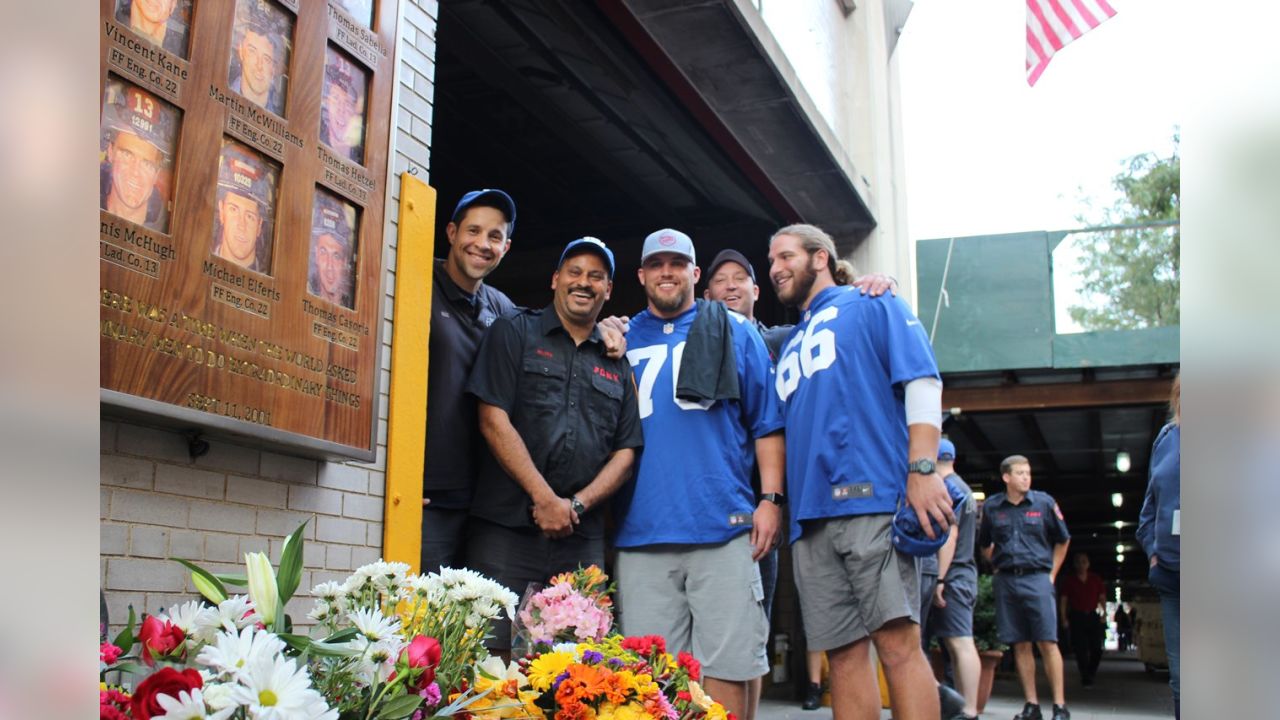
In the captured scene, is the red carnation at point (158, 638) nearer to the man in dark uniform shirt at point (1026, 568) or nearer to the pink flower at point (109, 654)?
the pink flower at point (109, 654)

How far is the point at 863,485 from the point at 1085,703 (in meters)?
9.39

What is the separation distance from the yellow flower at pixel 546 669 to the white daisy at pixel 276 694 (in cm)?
72

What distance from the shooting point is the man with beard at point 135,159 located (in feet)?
8.12

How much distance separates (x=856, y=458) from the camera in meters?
3.98

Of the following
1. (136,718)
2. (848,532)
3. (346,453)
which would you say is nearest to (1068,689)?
(848,532)

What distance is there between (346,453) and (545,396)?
1009 mm

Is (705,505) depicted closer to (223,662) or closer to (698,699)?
(698,699)

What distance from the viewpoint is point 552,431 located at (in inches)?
161

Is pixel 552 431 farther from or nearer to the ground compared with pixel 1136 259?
nearer to the ground

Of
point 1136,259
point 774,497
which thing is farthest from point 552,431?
point 1136,259

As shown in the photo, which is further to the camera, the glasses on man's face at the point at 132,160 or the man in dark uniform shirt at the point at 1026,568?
the man in dark uniform shirt at the point at 1026,568

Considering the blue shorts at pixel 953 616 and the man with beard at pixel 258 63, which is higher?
the man with beard at pixel 258 63

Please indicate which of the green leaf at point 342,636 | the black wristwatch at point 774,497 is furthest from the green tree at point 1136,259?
the green leaf at point 342,636
